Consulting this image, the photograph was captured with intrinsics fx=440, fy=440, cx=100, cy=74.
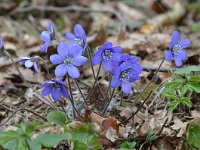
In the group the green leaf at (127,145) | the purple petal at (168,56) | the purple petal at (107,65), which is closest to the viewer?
the green leaf at (127,145)

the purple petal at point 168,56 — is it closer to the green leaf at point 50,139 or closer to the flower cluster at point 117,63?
the flower cluster at point 117,63

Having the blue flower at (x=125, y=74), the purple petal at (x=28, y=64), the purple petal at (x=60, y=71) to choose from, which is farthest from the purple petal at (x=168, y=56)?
the purple petal at (x=28, y=64)

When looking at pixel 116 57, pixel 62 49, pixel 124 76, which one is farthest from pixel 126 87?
pixel 62 49

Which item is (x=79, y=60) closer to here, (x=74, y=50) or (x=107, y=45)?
(x=74, y=50)

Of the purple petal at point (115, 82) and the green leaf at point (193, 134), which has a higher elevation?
the purple petal at point (115, 82)

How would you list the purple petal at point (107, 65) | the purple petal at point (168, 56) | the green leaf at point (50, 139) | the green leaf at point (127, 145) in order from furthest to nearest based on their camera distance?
the purple petal at point (168, 56) < the purple petal at point (107, 65) < the green leaf at point (127, 145) < the green leaf at point (50, 139)

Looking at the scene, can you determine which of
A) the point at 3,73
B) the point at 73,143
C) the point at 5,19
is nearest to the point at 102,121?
the point at 73,143

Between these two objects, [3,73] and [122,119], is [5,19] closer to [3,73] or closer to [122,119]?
[3,73]
